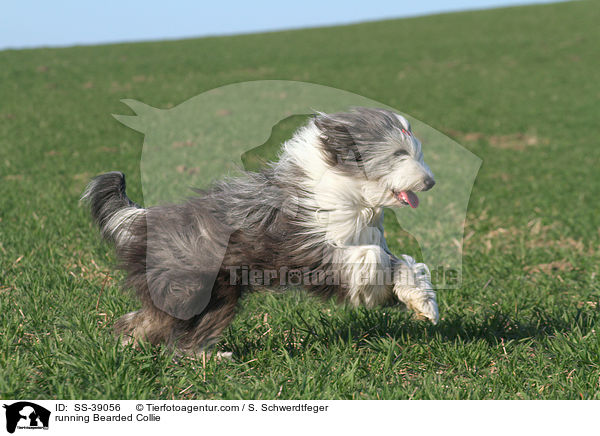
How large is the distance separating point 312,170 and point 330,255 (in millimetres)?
470

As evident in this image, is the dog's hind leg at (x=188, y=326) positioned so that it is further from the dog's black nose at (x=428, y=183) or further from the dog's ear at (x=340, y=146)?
the dog's black nose at (x=428, y=183)

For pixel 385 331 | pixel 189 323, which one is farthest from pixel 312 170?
pixel 385 331

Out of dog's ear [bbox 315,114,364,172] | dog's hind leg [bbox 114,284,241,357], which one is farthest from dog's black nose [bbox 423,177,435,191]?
dog's hind leg [bbox 114,284,241,357]

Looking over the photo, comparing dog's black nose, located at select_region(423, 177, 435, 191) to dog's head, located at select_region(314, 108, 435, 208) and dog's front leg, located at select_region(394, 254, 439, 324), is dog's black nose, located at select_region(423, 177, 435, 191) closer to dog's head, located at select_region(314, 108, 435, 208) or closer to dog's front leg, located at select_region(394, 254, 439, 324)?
dog's head, located at select_region(314, 108, 435, 208)

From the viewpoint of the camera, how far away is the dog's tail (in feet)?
11.2

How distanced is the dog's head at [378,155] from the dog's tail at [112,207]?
1.17 metres

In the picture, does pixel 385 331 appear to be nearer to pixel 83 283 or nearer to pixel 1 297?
pixel 83 283

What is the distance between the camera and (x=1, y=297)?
4.25 meters

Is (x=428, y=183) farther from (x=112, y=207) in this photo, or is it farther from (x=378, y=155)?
(x=112, y=207)
